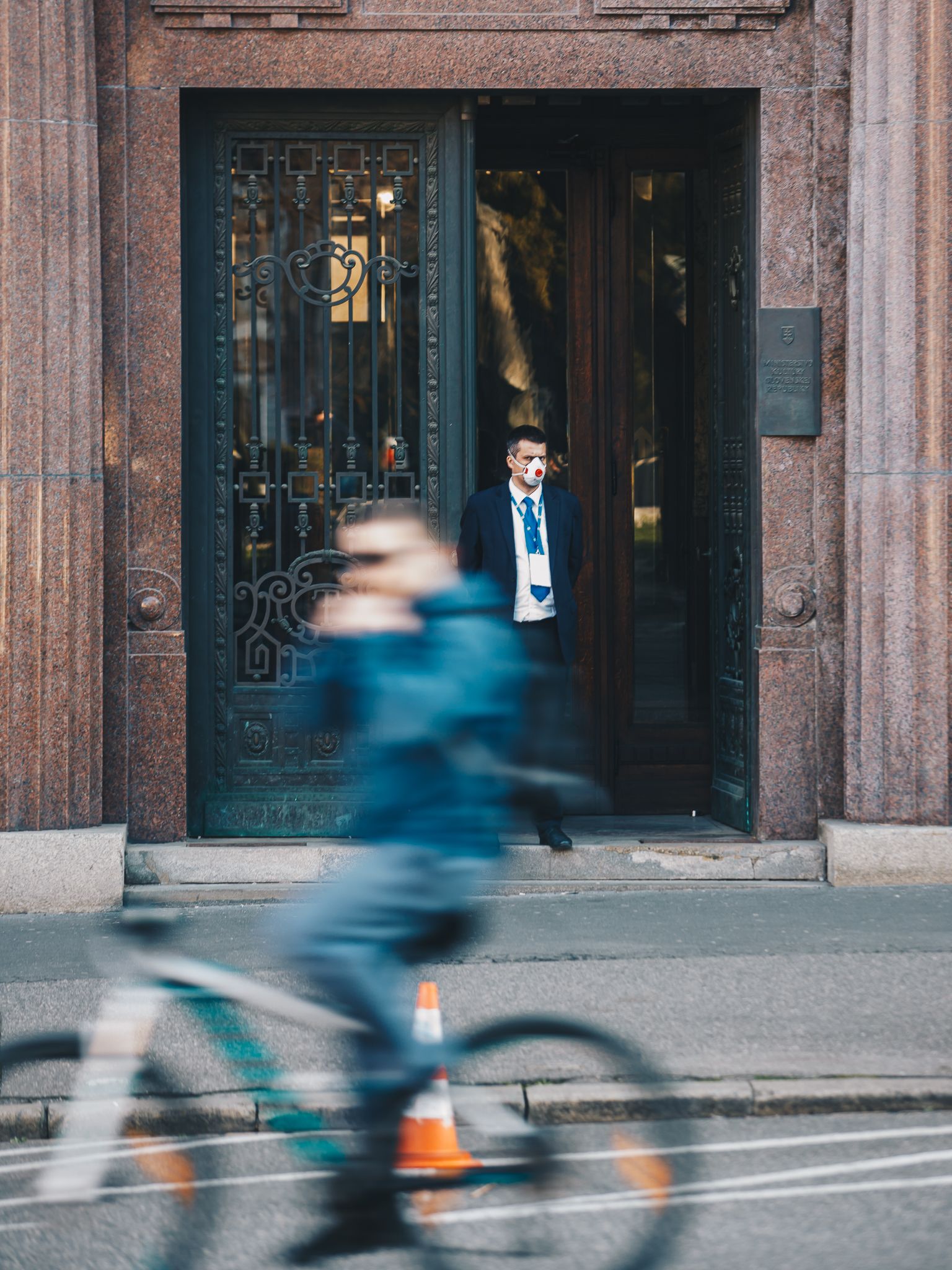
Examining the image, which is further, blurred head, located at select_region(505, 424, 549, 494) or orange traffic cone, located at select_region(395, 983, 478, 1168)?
blurred head, located at select_region(505, 424, 549, 494)

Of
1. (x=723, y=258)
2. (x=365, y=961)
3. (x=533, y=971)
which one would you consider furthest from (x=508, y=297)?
(x=365, y=961)

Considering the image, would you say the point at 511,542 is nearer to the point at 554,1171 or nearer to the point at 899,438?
the point at 899,438

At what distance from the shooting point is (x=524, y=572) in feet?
28.7

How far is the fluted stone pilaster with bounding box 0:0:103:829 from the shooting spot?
26.9ft

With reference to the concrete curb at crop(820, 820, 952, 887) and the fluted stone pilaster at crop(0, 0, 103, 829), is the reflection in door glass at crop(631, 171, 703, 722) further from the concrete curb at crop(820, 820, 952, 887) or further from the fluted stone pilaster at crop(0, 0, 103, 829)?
the fluted stone pilaster at crop(0, 0, 103, 829)

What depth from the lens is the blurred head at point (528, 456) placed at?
28.3 ft

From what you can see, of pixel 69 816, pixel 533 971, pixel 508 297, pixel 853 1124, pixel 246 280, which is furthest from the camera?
pixel 508 297

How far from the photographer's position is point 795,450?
8.86 m

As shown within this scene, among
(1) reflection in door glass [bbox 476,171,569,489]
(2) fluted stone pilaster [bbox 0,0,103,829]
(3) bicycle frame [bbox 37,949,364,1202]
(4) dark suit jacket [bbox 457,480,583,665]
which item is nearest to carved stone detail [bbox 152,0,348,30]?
(2) fluted stone pilaster [bbox 0,0,103,829]

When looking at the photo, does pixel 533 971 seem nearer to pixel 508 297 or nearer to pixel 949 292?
pixel 949 292

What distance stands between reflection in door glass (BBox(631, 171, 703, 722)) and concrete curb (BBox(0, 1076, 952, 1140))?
16.3 feet

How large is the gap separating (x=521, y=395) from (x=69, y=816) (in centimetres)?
365

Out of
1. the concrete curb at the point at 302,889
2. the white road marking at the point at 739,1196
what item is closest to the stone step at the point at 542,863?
the concrete curb at the point at 302,889

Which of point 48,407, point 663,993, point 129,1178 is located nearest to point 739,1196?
point 129,1178
